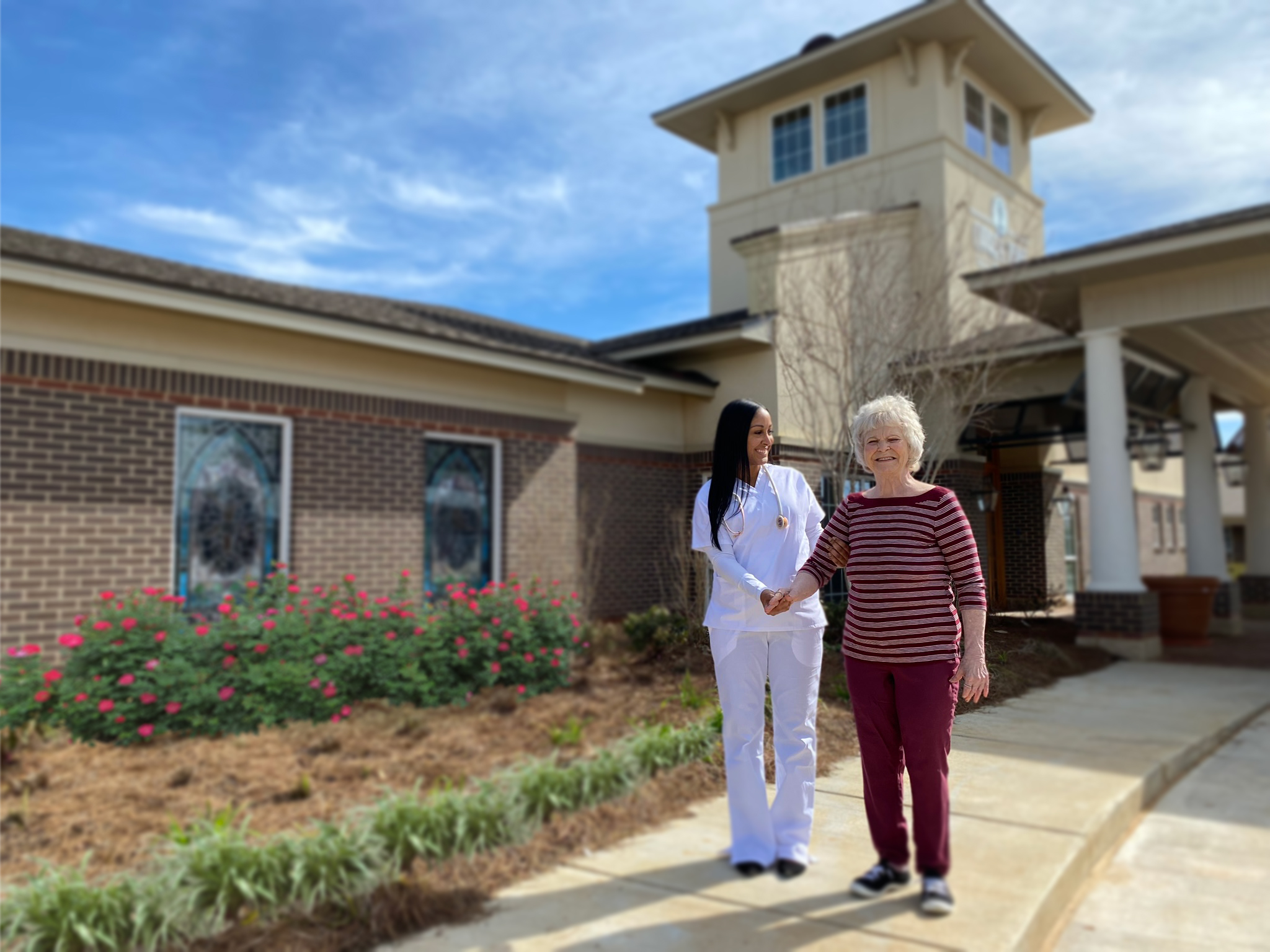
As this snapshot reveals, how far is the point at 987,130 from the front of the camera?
851 inches

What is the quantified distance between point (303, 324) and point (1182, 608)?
548 inches

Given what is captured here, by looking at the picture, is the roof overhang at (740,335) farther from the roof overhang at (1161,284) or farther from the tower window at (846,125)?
the tower window at (846,125)

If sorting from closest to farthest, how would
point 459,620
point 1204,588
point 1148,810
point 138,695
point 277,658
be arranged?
point 1148,810, point 138,695, point 277,658, point 459,620, point 1204,588

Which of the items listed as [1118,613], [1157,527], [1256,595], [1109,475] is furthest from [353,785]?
→ [1157,527]

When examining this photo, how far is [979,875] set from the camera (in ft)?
13.7

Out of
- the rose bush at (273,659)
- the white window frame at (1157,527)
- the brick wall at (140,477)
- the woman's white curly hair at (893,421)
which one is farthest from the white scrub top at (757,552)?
the white window frame at (1157,527)

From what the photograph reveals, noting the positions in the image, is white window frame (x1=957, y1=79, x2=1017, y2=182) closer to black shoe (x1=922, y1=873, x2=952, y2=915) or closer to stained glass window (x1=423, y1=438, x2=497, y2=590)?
stained glass window (x1=423, y1=438, x2=497, y2=590)

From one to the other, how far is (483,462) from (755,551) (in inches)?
418

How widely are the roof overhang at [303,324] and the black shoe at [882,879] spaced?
17.2 ft

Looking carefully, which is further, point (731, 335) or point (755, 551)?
point (731, 335)

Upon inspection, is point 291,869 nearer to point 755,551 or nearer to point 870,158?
point 755,551

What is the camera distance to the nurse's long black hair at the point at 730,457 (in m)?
0.92

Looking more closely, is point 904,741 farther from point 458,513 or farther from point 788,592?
point 458,513

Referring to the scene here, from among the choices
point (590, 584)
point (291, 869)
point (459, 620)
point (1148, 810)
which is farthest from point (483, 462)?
point (1148, 810)
